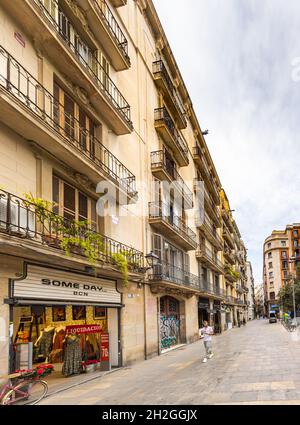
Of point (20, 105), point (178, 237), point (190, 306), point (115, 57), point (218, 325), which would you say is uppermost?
point (115, 57)

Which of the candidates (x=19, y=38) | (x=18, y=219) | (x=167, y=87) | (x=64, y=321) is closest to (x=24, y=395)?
(x=18, y=219)

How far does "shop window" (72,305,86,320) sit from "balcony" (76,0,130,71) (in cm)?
1052

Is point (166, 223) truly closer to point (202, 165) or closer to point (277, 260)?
point (202, 165)

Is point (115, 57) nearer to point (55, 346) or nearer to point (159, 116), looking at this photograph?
point (159, 116)

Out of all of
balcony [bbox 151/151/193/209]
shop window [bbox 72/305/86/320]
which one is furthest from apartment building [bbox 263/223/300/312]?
shop window [bbox 72/305/86/320]

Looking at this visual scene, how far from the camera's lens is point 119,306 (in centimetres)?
1678

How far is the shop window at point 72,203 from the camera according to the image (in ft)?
43.5

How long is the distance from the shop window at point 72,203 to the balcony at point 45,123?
0.70 metres

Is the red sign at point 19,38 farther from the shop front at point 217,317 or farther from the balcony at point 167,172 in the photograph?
the shop front at point 217,317

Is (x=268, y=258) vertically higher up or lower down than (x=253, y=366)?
higher up

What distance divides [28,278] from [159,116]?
1546 centimetres
